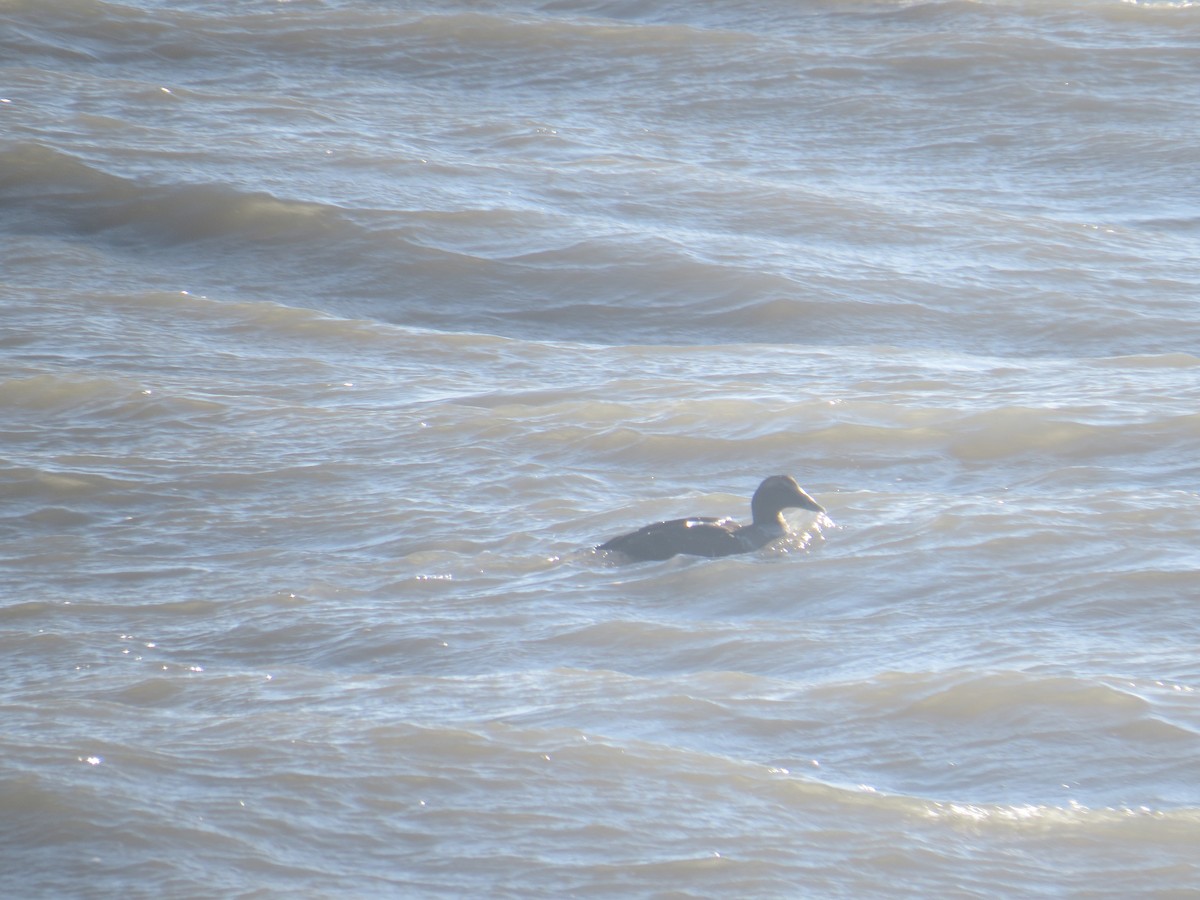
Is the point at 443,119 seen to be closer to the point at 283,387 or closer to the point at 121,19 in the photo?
the point at 121,19

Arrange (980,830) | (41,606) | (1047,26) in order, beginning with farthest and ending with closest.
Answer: (1047,26)
(41,606)
(980,830)

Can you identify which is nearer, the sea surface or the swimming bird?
the sea surface

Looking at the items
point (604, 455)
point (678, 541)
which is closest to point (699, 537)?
point (678, 541)

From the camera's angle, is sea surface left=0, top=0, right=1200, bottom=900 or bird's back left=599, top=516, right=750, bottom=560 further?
bird's back left=599, top=516, right=750, bottom=560

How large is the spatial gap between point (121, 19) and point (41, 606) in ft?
44.6

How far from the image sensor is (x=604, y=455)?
8328 millimetres

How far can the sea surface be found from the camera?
184 inches

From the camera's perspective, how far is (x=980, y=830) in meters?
4.52

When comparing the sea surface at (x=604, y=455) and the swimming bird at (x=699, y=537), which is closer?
the sea surface at (x=604, y=455)

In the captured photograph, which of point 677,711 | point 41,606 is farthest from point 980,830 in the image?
point 41,606

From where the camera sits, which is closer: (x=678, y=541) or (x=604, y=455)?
(x=678, y=541)

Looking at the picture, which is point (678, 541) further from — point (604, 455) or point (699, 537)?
point (604, 455)

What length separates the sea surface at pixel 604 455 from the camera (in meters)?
4.68

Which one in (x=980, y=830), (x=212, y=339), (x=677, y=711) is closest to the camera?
(x=980, y=830)
